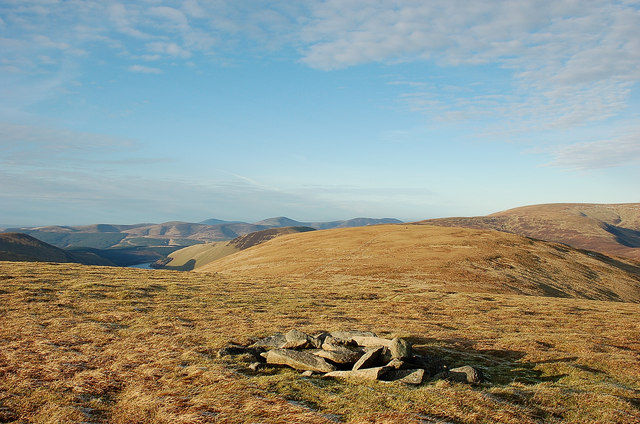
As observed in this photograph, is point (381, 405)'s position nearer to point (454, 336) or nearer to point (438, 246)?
point (454, 336)

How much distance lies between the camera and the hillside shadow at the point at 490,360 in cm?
1560

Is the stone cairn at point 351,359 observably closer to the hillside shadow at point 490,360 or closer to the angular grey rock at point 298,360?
the angular grey rock at point 298,360

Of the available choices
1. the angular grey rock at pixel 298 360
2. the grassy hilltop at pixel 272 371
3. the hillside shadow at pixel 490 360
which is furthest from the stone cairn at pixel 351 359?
the hillside shadow at pixel 490 360

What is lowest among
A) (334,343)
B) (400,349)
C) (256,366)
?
(256,366)

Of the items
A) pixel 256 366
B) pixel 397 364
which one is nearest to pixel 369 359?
pixel 397 364

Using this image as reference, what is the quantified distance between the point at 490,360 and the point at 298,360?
30.3 feet

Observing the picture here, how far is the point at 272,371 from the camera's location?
603 inches

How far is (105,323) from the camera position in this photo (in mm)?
22625

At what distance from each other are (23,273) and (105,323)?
24.2 metres

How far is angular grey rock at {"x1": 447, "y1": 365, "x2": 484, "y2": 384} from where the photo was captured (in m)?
14.4

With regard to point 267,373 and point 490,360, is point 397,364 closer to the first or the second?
point 267,373

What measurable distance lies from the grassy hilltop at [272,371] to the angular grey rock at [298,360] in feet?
2.24

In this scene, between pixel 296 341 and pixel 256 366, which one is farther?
pixel 296 341

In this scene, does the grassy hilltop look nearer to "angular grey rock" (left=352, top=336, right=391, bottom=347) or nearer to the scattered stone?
the scattered stone
